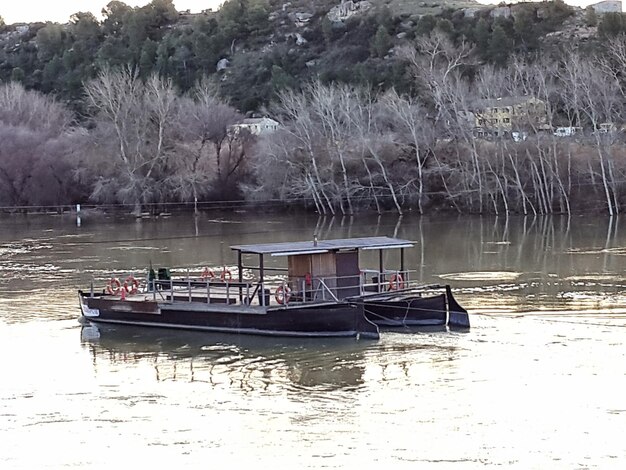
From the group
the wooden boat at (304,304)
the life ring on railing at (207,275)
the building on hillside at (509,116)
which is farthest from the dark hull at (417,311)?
the building on hillside at (509,116)

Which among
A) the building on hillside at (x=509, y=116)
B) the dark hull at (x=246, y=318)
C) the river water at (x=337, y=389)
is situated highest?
the building on hillside at (x=509, y=116)

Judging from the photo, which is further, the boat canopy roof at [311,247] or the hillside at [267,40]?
the hillside at [267,40]

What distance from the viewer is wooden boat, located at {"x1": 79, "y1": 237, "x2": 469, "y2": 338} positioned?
87.1ft

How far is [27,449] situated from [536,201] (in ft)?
189

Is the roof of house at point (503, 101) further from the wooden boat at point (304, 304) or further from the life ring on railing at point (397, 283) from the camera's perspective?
the wooden boat at point (304, 304)

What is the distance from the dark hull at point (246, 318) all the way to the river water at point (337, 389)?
312mm

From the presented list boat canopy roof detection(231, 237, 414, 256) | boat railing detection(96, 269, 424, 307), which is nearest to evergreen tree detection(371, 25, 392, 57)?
boat railing detection(96, 269, 424, 307)

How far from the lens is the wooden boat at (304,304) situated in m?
26.6

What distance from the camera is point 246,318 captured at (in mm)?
27062

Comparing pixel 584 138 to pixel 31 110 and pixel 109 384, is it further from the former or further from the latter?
pixel 109 384

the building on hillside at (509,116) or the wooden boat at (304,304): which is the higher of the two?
the building on hillside at (509,116)

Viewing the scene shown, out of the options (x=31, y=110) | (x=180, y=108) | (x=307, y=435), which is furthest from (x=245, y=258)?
(x=31, y=110)

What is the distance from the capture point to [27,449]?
18219 mm

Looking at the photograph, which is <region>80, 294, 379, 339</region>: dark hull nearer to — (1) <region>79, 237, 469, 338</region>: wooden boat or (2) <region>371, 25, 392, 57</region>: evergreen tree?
(1) <region>79, 237, 469, 338</region>: wooden boat
